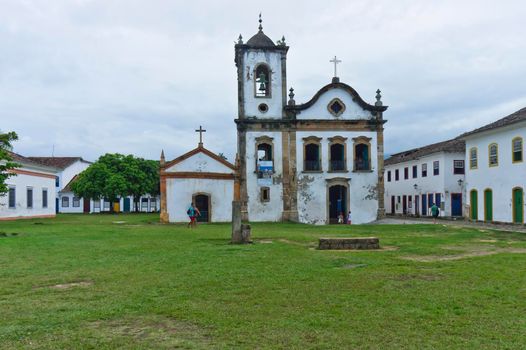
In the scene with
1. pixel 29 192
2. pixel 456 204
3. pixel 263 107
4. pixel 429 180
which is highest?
pixel 263 107

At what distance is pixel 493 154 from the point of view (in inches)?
1021

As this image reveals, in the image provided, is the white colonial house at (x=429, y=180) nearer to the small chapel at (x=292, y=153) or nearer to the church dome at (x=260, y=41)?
the small chapel at (x=292, y=153)

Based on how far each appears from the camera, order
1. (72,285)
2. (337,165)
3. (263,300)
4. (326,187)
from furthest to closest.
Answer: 1. (337,165)
2. (326,187)
3. (72,285)
4. (263,300)

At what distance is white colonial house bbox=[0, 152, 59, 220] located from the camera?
30.9 metres

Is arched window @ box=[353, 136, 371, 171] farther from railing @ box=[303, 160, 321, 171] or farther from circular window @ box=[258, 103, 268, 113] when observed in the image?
circular window @ box=[258, 103, 268, 113]

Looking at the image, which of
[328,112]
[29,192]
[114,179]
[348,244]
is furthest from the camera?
[114,179]

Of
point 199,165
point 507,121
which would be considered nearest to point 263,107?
point 199,165

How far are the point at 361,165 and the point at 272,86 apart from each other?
24.6ft

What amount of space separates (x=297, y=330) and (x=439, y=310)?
203 centimetres

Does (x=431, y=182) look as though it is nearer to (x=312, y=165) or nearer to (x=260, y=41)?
(x=312, y=165)

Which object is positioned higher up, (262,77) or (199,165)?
(262,77)

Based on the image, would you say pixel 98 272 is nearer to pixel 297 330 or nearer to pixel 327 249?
pixel 297 330

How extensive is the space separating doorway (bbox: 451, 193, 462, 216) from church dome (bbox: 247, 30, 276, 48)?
56.5ft

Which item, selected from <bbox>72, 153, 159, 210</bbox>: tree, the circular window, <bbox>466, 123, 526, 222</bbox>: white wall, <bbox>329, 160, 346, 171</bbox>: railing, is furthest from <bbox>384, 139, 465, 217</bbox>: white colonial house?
<bbox>72, 153, 159, 210</bbox>: tree
